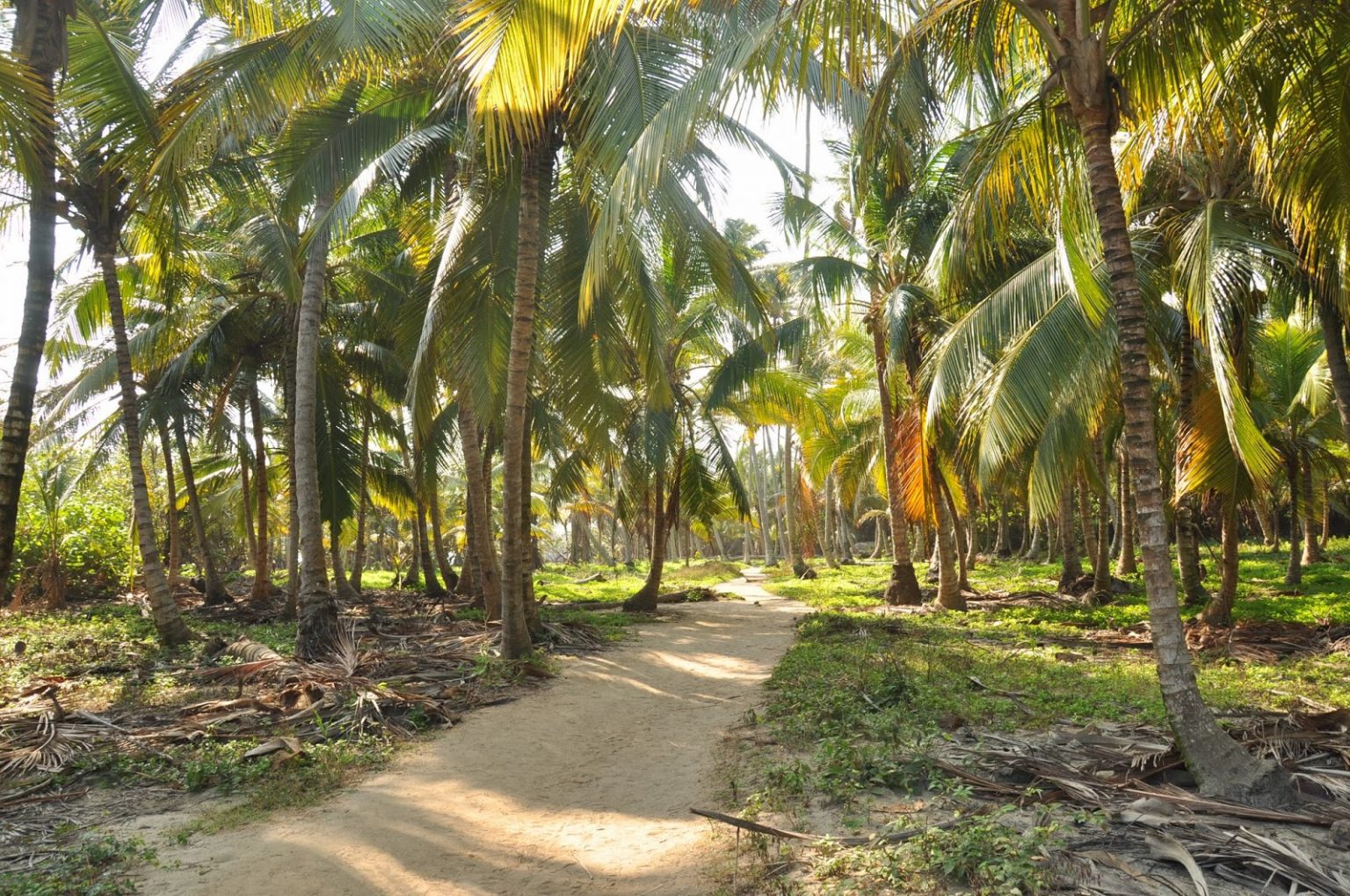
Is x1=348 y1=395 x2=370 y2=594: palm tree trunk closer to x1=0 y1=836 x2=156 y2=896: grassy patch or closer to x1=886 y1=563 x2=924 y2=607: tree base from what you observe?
x1=886 y1=563 x2=924 y2=607: tree base

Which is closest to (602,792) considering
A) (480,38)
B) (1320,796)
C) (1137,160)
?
(1320,796)

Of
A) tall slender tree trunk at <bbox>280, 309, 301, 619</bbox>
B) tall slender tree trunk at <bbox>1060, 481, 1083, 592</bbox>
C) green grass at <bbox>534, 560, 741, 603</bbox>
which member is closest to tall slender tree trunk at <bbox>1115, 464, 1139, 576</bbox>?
tall slender tree trunk at <bbox>1060, 481, 1083, 592</bbox>

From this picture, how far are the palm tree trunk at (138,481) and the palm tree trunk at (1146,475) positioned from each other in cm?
964

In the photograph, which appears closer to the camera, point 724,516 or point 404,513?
point 724,516

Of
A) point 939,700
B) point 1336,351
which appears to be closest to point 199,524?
point 939,700

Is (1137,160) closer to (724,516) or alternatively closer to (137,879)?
(137,879)

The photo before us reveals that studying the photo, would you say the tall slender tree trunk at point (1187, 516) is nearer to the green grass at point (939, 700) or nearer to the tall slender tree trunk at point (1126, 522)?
the green grass at point (939, 700)

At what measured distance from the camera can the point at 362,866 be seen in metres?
4.09

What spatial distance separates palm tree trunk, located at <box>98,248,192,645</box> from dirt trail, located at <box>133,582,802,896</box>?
516cm

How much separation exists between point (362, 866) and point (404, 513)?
17.5 metres

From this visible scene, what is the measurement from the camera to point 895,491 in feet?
49.3

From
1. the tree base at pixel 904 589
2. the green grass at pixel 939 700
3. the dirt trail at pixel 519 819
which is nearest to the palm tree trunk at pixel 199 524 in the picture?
the dirt trail at pixel 519 819

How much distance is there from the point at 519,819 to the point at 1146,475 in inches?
152

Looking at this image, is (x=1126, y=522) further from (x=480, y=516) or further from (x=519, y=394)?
(x=519, y=394)
